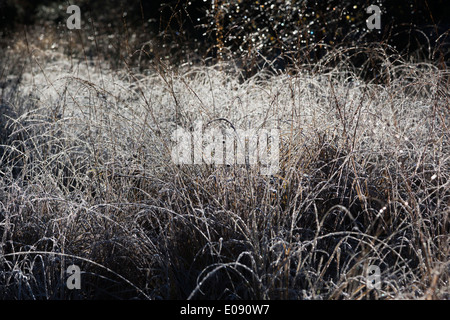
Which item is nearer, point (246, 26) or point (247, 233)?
point (247, 233)

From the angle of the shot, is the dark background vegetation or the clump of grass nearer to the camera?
the clump of grass

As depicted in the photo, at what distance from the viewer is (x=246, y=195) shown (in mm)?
1655

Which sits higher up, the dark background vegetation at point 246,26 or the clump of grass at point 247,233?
the dark background vegetation at point 246,26

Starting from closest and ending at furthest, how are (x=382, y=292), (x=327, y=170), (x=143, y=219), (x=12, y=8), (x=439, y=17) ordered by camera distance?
1. (x=382, y=292)
2. (x=143, y=219)
3. (x=327, y=170)
4. (x=439, y=17)
5. (x=12, y=8)

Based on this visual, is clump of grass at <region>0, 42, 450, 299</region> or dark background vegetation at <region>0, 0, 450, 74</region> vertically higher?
dark background vegetation at <region>0, 0, 450, 74</region>

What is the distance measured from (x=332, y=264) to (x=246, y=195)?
0.36 meters

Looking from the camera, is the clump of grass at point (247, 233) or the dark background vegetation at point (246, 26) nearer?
the clump of grass at point (247, 233)

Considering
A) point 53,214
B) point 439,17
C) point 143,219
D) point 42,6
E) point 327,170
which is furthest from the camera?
point 42,6

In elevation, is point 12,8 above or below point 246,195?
above

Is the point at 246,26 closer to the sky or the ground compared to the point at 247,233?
closer to the sky
